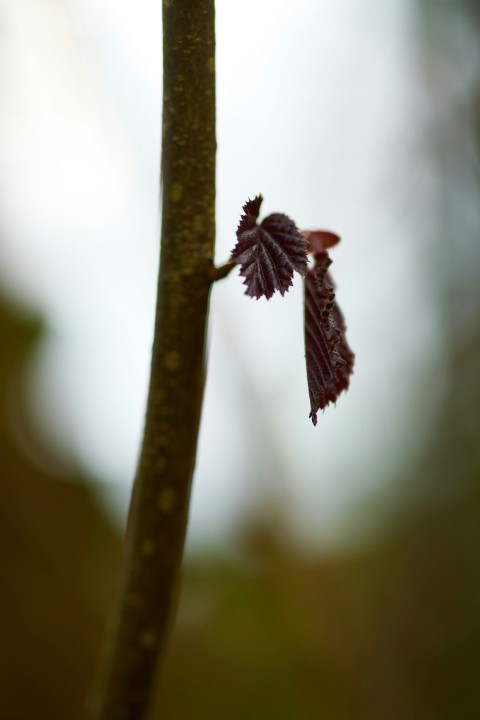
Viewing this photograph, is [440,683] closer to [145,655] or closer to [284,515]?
[284,515]

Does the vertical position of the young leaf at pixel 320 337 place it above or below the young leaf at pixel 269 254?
below

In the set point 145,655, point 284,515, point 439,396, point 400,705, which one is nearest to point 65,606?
point 284,515
